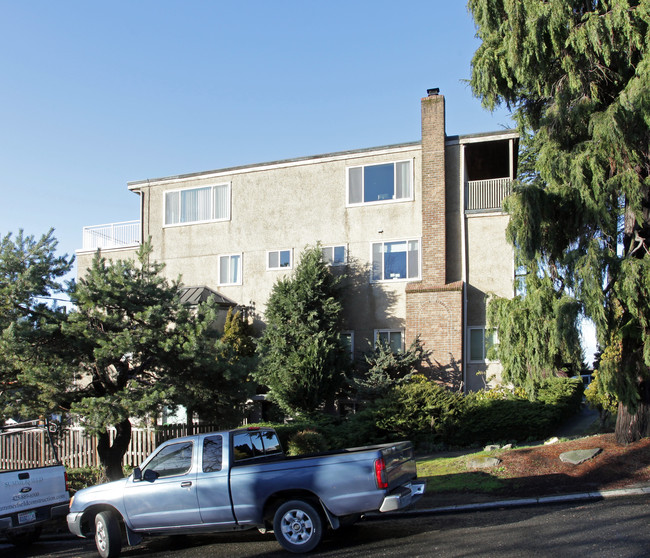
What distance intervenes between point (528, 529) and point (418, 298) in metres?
13.1

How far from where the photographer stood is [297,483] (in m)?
8.25

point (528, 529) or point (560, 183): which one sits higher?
point (560, 183)

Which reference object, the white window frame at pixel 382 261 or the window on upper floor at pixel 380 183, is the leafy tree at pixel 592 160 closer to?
the white window frame at pixel 382 261

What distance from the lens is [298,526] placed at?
8289 mm

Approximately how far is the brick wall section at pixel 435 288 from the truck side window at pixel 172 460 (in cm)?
1263

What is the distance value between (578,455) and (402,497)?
5.43 m

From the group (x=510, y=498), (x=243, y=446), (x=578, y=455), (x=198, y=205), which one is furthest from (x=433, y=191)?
(x=243, y=446)

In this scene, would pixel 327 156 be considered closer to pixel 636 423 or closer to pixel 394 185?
pixel 394 185

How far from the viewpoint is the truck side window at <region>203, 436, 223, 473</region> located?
8.90m

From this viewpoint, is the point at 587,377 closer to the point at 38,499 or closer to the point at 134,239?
the point at 134,239

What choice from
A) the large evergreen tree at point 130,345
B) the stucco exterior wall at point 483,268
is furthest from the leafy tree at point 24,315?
the stucco exterior wall at point 483,268

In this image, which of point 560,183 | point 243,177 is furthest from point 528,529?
point 243,177

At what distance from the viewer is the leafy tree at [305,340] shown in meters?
20.1

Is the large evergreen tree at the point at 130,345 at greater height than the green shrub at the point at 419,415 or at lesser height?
greater
